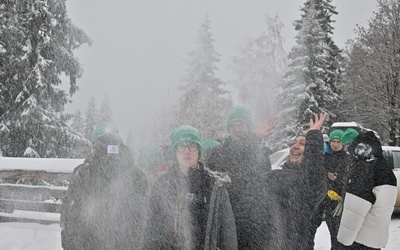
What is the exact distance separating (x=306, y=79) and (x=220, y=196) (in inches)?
986

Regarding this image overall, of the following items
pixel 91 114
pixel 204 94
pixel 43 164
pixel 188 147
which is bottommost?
pixel 43 164

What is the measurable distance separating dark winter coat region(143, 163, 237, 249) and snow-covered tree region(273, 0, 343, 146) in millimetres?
23588

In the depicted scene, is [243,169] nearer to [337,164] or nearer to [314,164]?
[314,164]

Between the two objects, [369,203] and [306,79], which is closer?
[369,203]

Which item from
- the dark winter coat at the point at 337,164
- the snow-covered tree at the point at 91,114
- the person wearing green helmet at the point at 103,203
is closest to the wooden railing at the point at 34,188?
the person wearing green helmet at the point at 103,203

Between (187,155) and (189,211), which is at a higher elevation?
(187,155)

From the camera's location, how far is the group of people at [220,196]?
275 centimetres

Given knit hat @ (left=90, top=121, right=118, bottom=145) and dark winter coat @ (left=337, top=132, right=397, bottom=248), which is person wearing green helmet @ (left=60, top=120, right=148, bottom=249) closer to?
knit hat @ (left=90, top=121, right=118, bottom=145)

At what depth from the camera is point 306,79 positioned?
26.5 m

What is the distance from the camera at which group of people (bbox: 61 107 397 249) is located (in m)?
2.75

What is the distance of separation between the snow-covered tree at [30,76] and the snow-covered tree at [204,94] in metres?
13.9

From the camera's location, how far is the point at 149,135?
31.8 meters

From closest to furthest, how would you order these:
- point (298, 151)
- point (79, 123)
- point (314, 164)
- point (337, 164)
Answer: point (314, 164) → point (298, 151) → point (337, 164) → point (79, 123)

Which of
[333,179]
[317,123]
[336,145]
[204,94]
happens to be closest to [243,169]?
[317,123]
